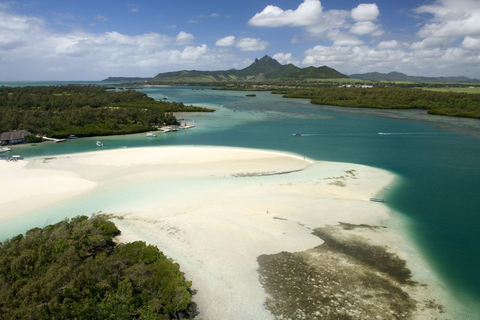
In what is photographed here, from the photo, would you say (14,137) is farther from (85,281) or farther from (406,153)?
(406,153)

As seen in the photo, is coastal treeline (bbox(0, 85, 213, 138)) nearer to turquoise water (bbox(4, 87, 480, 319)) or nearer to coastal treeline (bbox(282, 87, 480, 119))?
turquoise water (bbox(4, 87, 480, 319))

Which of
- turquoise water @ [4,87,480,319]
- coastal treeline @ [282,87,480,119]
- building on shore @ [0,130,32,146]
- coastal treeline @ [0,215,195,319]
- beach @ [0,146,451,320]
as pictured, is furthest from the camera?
coastal treeline @ [282,87,480,119]

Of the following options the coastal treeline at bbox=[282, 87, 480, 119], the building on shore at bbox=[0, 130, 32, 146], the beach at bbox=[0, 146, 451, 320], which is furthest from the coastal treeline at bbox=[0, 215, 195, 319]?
the coastal treeline at bbox=[282, 87, 480, 119]

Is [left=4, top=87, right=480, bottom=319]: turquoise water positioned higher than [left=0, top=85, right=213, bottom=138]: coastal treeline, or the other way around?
[left=0, top=85, right=213, bottom=138]: coastal treeline

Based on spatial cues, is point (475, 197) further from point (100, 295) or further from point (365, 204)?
point (100, 295)

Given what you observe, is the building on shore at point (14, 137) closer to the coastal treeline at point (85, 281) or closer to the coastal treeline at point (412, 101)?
the coastal treeline at point (85, 281)

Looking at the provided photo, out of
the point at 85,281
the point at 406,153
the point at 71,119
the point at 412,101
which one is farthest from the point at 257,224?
the point at 412,101
